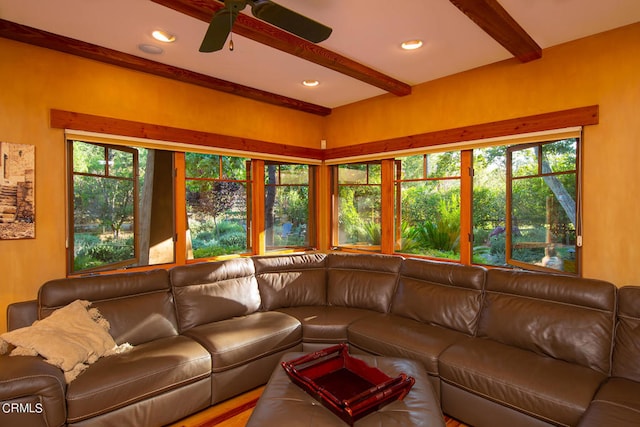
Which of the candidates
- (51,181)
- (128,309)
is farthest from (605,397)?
(51,181)

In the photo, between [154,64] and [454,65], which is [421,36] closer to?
[454,65]

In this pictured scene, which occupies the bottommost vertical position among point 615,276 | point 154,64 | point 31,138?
point 615,276

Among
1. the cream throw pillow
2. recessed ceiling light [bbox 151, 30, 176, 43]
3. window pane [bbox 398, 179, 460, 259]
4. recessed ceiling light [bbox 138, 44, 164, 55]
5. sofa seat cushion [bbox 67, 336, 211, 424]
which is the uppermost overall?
recessed ceiling light [bbox 138, 44, 164, 55]

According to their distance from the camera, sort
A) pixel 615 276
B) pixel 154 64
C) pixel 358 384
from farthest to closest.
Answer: pixel 154 64 → pixel 615 276 → pixel 358 384

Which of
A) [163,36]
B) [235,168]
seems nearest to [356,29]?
[163,36]

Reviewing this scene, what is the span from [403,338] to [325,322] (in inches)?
28.2

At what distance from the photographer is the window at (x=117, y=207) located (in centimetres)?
297

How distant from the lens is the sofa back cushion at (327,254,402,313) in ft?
11.2

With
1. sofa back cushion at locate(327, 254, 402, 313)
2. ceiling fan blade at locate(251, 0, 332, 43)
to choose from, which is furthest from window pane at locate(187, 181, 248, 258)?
ceiling fan blade at locate(251, 0, 332, 43)

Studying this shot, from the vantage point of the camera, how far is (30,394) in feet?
5.81

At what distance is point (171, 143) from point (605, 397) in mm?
3749

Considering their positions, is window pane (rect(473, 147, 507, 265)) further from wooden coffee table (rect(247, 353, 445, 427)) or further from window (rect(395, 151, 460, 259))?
wooden coffee table (rect(247, 353, 445, 427))

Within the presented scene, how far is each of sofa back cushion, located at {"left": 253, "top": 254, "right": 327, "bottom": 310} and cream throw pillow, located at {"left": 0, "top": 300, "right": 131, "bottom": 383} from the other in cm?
135

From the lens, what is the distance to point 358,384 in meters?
2.04
